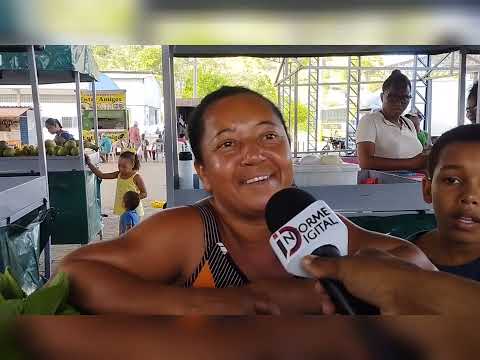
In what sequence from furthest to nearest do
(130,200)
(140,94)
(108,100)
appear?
(140,94) → (108,100) → (130,200)

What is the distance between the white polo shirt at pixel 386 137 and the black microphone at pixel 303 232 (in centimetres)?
283

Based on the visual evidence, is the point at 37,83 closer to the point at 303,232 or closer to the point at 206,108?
the point at 206,108

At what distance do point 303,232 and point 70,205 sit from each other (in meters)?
5.90

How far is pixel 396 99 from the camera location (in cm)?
377

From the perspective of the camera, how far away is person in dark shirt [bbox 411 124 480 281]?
1.46m

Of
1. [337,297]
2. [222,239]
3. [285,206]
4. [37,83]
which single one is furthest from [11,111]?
[337,297]

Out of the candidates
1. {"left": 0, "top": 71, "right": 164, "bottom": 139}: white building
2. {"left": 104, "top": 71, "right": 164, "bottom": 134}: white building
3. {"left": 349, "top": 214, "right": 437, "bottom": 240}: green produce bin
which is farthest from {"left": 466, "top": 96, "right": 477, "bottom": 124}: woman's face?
{"left": 104, "top": 71, "right": 164, "bottom": 134}: white building

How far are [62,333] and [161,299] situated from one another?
23.9 inches

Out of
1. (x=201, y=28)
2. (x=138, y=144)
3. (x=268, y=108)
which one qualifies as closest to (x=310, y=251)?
(x=268, y=108)

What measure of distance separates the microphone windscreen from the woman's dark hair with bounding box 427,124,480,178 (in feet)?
2.32

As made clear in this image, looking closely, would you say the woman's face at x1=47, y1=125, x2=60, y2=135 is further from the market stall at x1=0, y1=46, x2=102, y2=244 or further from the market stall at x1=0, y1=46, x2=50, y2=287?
the market stall at x1=0, y1=46, x2=50, y2=287

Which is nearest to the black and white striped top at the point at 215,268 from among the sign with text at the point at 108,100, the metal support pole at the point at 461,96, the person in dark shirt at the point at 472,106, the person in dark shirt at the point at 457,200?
the person in dark shirt at the point at 457,200

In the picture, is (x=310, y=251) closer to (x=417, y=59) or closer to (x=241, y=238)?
(x=241, y=238)

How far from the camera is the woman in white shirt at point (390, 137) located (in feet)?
12.1
